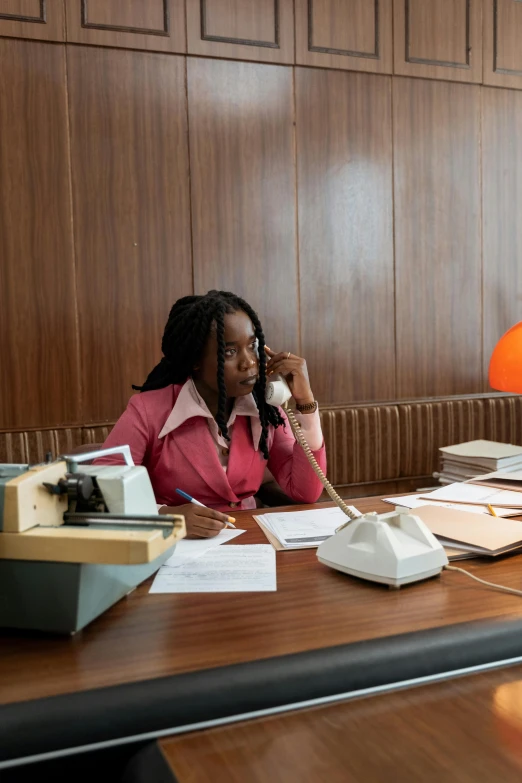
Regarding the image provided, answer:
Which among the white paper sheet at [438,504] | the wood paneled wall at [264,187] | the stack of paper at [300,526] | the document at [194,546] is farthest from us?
the wood paneled wall at [264,187]

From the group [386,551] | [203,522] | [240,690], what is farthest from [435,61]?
[240,690]

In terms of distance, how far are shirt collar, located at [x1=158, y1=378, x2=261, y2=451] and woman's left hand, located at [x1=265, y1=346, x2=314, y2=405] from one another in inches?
4.6

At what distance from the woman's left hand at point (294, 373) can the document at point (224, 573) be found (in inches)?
26.8

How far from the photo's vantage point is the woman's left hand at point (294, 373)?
2.04 metres

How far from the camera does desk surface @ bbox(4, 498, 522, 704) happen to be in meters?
0.93

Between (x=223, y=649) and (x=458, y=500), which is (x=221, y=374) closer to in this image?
(x=458, y=500)

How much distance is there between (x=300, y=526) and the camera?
5.28ft

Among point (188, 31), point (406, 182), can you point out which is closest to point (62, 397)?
point (188, 31)

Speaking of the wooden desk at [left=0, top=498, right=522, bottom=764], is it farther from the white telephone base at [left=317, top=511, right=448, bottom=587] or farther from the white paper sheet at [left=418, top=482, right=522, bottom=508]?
the white paper sheet at [left=418, top=482, right=522, bottom=508]

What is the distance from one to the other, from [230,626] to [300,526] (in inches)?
22.6

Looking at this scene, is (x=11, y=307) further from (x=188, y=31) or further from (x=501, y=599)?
(x=501, y=599)

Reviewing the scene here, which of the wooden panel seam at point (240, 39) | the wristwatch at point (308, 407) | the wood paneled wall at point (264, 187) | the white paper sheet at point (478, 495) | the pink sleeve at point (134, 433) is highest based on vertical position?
the wooden panel seam at point (240, 39)

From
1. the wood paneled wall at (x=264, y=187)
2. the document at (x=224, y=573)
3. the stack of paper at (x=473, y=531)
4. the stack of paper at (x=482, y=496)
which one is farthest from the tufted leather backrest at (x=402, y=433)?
the document at (x=224, y=573)

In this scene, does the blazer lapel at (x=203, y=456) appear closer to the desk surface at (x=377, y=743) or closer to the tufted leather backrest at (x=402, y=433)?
the desk surface at (x=377, y=743)
